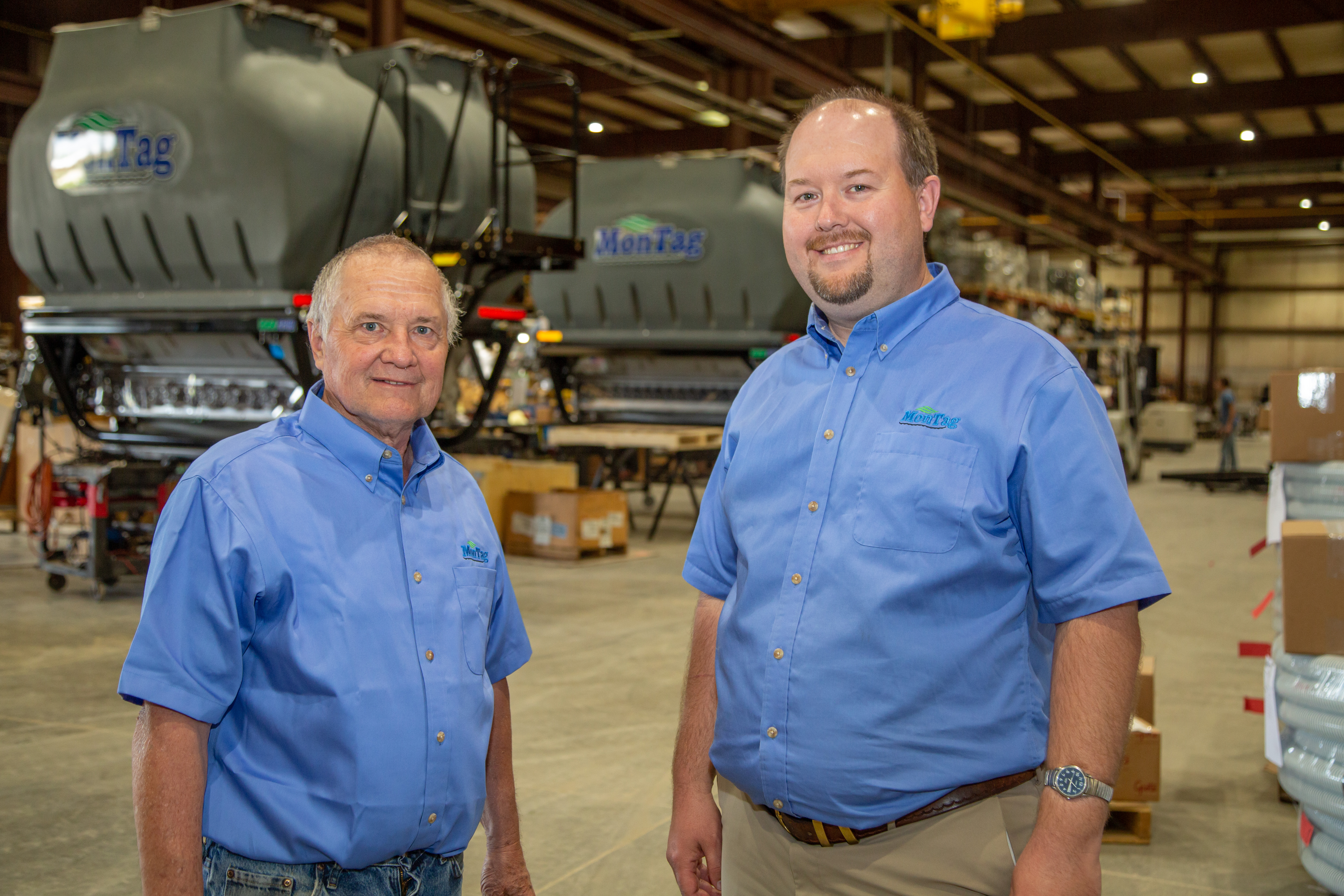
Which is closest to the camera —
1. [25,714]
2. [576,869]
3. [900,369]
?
[900,369]

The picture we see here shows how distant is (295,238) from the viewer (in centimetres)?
707

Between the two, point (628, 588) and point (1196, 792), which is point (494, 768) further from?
point (628, 588)

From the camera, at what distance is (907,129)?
6.07 feet

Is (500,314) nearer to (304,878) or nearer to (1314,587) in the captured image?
(1314,587)

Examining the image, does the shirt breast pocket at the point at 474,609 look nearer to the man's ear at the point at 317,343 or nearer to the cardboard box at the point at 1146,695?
the man's ear at the point at 317,343

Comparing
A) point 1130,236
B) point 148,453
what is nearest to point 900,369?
point 148,453

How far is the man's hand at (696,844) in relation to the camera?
6.49ft

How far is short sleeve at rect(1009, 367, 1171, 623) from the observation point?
1.60 meters

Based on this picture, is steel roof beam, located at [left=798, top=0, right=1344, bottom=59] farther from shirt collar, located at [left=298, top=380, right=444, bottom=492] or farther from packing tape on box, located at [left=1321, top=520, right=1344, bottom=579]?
shirt collar, located at [left=298, top=380, right=444, bottom=492]

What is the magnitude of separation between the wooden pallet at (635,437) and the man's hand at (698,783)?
7.38 metres

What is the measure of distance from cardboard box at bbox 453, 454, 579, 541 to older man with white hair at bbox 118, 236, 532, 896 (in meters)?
7.16

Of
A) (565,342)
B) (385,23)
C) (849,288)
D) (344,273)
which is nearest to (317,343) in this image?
(344,273)

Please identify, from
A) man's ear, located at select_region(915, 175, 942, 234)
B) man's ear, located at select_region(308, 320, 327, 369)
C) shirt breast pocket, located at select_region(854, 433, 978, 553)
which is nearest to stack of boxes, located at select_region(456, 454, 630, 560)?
man's ear, located at select_region(308, 320, 327, 369)

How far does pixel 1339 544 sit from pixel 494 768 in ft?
8.00
